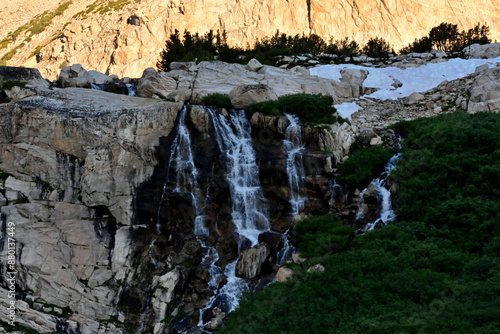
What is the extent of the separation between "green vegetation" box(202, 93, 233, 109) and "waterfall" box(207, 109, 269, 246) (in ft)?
3.41

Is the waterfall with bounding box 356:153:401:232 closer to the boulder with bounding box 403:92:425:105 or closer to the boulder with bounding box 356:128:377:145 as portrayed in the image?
the boulder with bounding box 356:128:377:145

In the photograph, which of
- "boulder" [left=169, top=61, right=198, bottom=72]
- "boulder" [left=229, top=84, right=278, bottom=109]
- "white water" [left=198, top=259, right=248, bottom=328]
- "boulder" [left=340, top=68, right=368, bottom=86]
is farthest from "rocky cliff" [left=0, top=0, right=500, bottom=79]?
"white water" [left=198, top=259, right=248, bottom=328]

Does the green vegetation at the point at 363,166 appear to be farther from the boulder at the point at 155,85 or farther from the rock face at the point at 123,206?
the boulder at the point at 155,85

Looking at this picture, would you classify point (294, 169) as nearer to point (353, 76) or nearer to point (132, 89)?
point (132, 89)

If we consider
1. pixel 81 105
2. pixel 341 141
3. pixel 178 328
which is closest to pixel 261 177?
pixel 341 141

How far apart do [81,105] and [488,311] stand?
2013 centimetres

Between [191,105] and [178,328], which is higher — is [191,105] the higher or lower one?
the higher one

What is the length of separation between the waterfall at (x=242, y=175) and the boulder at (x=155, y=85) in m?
4.62

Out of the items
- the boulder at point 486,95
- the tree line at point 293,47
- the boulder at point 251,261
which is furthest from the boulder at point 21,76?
the boulder at point 486,95

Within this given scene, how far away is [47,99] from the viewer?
74.6 feet

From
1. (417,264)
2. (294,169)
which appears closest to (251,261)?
(294,169)

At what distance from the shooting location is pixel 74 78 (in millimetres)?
27578

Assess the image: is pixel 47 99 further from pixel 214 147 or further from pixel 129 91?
pixel 214 147

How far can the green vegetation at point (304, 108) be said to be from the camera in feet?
79.9
